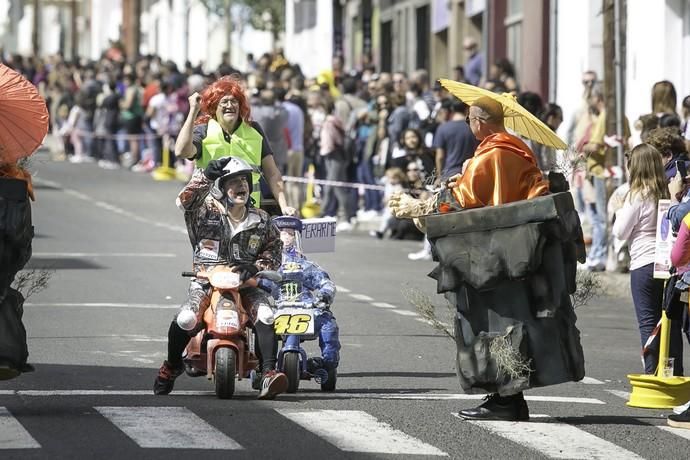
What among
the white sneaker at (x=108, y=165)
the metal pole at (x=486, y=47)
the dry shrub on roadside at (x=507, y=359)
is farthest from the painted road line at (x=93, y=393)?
the white sneaker at (x=108, y=165)

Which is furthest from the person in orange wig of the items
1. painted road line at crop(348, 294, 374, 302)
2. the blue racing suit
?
painted road line at crop(348, 294, 374, 302)

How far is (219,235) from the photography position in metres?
11.3

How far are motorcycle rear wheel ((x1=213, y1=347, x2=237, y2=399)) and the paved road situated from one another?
0.09 metres

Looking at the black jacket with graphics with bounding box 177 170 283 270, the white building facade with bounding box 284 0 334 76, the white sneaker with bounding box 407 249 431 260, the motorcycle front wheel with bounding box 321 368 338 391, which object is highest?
the white building facade with bounding box 284 0 334 76

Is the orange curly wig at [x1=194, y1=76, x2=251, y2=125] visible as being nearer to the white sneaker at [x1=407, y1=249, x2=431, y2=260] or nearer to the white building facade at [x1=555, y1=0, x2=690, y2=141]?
the white sneaker at [x1=407, y1=249, x2=431, y2=260]

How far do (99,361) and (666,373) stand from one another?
12.2 ft

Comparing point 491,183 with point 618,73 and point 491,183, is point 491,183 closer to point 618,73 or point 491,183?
point 491,183

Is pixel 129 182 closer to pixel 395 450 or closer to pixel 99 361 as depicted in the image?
pixel 99 361

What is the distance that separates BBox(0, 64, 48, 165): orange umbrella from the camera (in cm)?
1052

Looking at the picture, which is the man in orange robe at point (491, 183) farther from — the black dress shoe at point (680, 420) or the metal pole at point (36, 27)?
the metal pole at point (36, 27)

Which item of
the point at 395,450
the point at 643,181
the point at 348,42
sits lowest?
the point at 395,450

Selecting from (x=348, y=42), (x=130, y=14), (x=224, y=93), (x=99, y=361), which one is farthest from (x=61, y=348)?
(x=130, y=14)

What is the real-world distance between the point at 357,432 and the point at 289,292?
189cm

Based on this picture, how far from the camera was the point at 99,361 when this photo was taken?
12969mm
